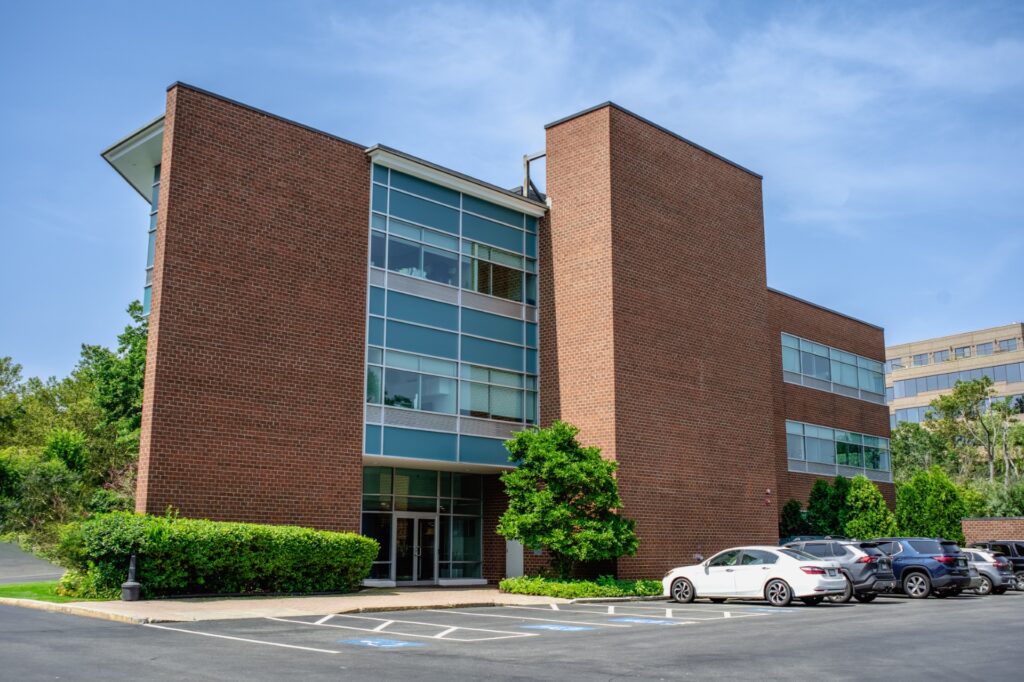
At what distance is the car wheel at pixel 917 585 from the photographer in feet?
82.9

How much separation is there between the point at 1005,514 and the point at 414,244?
38.9 meters

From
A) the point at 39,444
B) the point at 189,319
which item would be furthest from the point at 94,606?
the point at 39,444

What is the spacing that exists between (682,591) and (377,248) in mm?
12157

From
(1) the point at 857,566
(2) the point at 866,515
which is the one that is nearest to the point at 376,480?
(1) the point at 857,566

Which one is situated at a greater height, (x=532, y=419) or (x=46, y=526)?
(x=532, y=419)

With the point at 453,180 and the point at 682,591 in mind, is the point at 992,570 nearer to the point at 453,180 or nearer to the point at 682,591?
the point at 682,591

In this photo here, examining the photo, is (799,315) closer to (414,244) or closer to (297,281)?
(414,244)

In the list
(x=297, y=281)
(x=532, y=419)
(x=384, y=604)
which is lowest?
(x=384, y=604)

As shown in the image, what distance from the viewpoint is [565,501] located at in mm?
25125

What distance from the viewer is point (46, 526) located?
31.2 m

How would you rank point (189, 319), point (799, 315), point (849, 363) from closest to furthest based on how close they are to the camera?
point (189, 319), point (799, 315), point (849, 363)

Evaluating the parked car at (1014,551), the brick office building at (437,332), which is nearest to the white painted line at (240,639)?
the brick office building at (437,332)

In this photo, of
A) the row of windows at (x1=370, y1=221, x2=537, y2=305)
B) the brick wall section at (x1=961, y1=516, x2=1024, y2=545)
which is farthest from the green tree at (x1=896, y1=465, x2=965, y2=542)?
the row of windows at (x1=370, y1=221, x2=537, y2=305)

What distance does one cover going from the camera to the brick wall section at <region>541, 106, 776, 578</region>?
27.6m
